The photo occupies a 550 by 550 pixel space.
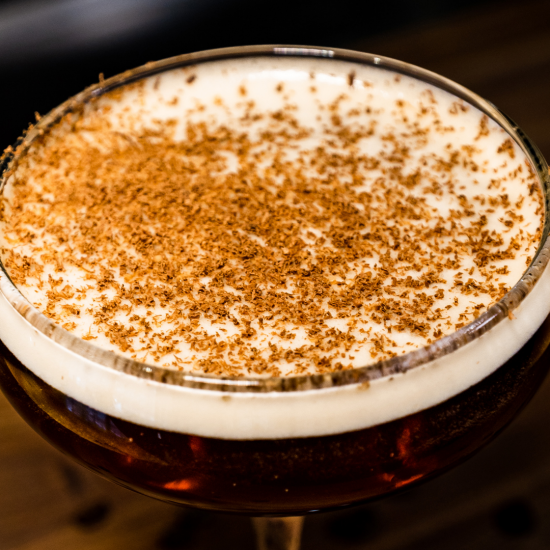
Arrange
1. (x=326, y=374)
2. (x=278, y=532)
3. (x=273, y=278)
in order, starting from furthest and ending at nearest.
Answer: (x=278, y=532) → (x=273, y=278) → (x=326, y=374)

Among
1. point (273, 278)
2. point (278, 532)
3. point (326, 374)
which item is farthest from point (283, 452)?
point (278, 532)

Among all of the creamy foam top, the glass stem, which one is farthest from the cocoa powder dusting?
the glass stem

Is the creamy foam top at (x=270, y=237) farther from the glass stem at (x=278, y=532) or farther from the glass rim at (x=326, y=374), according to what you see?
the glass stem at (x=278, y=532)

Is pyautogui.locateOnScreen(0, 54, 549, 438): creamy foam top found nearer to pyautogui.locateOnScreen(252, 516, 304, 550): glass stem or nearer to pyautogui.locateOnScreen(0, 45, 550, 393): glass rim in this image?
pyautogui.locateOnScreen(0, 45, 550, 393): glass rim

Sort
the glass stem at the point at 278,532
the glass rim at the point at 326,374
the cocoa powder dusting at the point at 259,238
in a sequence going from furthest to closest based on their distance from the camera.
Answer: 1. the glass stem at the point at 278,532
2. the cocoa powder dusting at the point at 259,238
3. the glass rim at the point at 326,374

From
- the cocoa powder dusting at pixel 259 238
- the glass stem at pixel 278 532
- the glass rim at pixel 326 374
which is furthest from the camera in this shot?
the glass stem at pixel 278 532

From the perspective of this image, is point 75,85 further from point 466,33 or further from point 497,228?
point 497,228

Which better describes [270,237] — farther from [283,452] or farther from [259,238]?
[283,452]

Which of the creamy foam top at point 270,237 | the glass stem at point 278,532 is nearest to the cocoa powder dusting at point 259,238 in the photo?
the creamy foam top at point 270,237

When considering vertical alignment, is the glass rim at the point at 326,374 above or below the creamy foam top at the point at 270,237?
below
